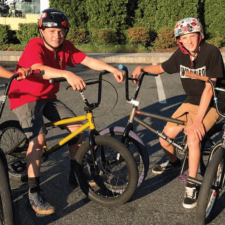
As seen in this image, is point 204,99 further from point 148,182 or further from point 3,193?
point 3,193

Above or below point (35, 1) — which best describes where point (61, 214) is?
below

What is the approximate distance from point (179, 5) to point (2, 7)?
14.0 meters

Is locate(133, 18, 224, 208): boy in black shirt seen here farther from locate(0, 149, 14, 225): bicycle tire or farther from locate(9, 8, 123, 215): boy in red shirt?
locate(0, 149, 14, 225): bicycle tire

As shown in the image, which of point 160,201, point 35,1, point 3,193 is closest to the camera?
point 3,193

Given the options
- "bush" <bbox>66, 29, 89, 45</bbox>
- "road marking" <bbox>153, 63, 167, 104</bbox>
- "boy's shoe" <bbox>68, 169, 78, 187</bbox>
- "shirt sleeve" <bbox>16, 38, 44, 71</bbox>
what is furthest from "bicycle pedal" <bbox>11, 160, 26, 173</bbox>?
"bush" <bbox>66, 29, 89, 45</bbox>

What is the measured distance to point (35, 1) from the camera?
2438cm

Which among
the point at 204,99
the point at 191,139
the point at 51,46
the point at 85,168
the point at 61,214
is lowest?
the point at 61,214

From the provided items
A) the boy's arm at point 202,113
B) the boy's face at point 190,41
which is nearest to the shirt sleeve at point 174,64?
the boy's face at point 190,41

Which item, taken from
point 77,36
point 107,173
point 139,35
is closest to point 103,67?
point 107,173

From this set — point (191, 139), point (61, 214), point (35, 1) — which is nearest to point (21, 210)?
point (61, 214)

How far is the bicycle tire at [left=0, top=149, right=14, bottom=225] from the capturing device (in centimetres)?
293

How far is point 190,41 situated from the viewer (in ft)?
11.4

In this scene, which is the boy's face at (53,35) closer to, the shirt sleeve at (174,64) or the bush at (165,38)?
the shirt sleeve at (174,64)

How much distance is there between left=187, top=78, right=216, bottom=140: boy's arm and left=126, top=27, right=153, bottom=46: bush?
1259cm
